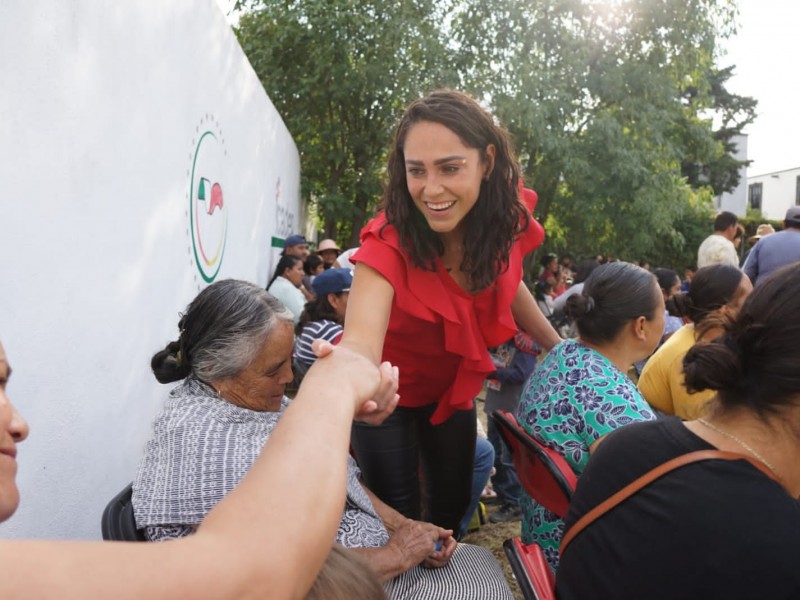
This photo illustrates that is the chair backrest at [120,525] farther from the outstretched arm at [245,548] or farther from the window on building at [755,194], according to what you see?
the window on building at [755,194]

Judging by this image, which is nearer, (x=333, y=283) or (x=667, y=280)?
(x=333, y=283)

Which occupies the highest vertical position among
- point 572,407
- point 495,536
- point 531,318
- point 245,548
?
point 245,548

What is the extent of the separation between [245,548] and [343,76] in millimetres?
12069

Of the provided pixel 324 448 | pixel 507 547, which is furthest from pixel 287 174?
pixel 324 448

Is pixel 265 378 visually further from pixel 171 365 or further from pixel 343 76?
pixel 343 76

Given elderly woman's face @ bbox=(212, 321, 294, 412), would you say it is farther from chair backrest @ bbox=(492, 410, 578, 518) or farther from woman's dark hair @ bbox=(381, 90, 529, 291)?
chair backrest @ bbox=(492, 410, 578, 518)

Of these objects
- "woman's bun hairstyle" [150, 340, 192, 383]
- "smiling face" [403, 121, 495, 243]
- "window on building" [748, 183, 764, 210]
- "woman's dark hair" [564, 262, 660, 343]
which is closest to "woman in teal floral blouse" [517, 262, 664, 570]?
"woman's dark hair" [564, 262, 660, 343]

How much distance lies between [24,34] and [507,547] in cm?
177

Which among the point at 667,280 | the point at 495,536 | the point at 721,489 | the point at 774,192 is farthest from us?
the point at 774,192

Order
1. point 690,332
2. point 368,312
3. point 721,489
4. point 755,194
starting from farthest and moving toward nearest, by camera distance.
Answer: point 755,194 < point 690,332 < point 368,312 < point 721,489

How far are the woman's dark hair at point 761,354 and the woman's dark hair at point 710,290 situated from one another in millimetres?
1844

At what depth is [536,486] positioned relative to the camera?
2189mm

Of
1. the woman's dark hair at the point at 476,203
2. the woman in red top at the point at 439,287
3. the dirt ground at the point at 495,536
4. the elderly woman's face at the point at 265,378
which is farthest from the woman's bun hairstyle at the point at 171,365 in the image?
the dirt ground at the point at 495,536

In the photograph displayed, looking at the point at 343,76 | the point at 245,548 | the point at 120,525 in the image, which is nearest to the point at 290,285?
the point at 120,525
